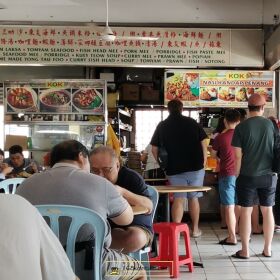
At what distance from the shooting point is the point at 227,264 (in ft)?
15.7

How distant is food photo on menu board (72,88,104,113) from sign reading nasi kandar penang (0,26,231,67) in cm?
55

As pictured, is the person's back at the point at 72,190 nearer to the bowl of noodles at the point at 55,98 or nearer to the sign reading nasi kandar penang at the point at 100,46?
the sign reading nasi kandar penang at the point at 100,46

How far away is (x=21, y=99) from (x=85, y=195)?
17.7ft

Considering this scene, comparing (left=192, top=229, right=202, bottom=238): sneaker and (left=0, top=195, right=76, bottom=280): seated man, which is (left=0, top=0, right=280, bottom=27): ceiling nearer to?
(left=192, top=229, right=202, bottom=238): sneaker

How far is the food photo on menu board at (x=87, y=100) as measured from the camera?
7586mm

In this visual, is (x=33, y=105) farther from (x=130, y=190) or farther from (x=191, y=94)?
(x=130, y=190)

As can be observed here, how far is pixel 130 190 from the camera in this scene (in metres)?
3.36

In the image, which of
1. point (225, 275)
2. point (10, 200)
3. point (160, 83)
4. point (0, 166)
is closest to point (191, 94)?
point (160, 83)

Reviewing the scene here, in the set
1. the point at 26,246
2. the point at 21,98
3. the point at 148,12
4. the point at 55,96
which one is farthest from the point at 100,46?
the point at 26,246

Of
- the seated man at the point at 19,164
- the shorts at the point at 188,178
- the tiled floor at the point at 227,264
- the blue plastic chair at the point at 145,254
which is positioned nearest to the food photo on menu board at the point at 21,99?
the seated man at the point at 19,164

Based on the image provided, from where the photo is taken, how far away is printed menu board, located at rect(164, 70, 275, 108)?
24.6ft

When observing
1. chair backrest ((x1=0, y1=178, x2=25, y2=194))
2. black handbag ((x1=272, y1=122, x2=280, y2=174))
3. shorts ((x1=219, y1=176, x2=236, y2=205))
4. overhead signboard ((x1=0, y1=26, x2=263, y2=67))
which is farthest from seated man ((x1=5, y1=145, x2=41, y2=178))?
black handbag ((x1=272, y1=122, x2=280, y2=174))

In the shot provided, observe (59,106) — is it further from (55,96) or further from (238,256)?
(238,256)

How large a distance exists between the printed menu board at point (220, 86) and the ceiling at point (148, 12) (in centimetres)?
79
